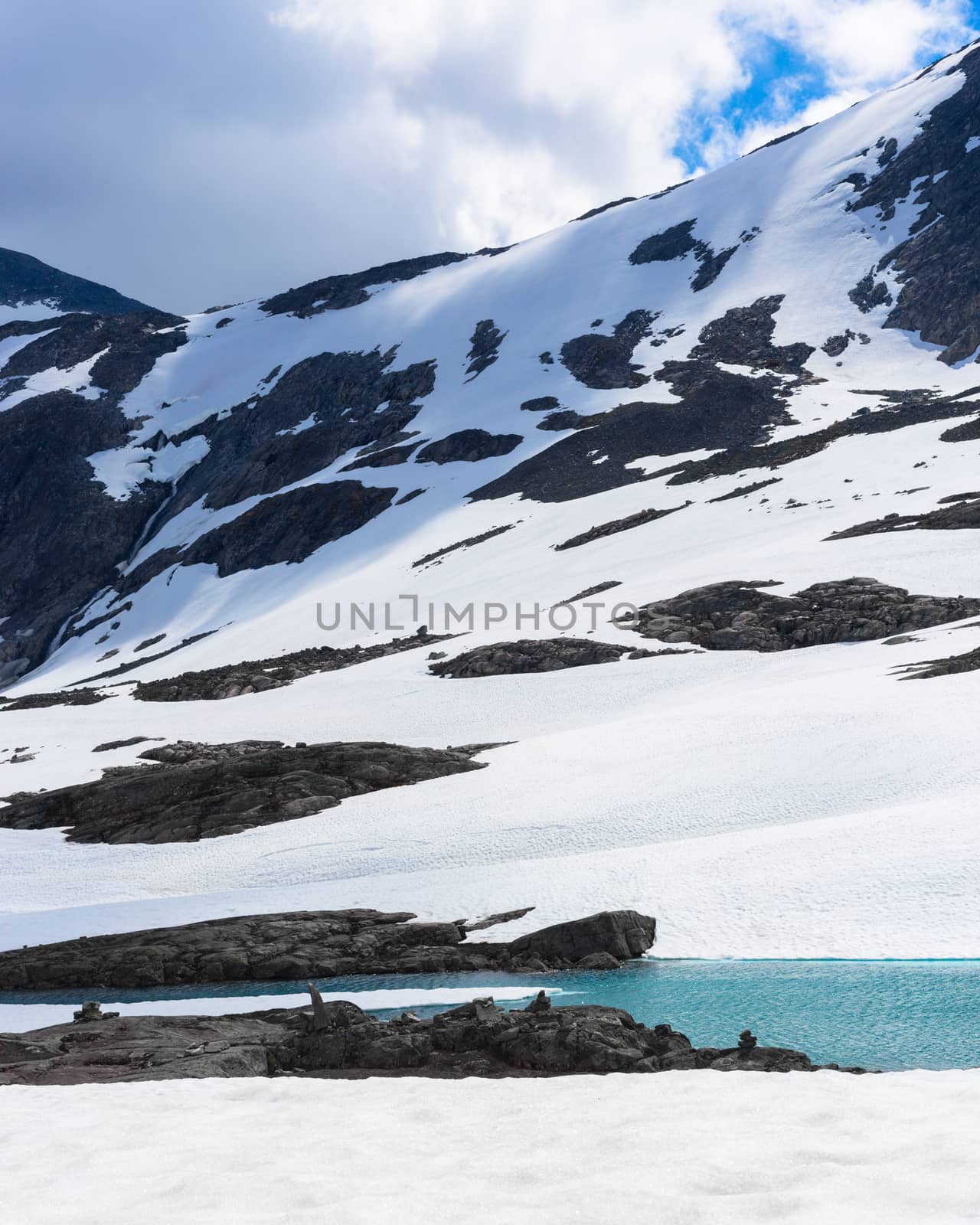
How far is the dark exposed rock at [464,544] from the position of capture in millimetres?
71000

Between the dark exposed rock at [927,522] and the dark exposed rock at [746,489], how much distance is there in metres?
13.6

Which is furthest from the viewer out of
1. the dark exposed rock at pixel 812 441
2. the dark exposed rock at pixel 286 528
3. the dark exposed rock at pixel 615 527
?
the dark exposed rock at pixel 286 528

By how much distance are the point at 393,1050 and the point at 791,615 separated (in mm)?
35337

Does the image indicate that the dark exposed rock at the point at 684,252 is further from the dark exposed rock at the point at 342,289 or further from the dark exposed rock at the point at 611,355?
the dark exposed rock at the point at 342,289

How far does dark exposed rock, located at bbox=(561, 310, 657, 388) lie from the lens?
100062 mm

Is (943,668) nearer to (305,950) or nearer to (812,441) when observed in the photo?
(305,950)

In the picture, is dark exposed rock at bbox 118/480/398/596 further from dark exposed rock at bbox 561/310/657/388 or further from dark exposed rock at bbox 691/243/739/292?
dark exposed rock at bbox 691/243/739/292

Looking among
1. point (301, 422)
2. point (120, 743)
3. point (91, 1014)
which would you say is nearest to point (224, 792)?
point (120, 743)

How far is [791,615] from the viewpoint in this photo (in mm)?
44188

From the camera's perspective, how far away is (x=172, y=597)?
292 ft

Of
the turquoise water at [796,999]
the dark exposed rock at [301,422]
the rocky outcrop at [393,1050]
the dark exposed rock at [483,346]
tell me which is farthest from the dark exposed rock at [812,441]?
the rocky outcrop at [393,1050]

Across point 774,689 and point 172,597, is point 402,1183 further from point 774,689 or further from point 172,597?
point 172,597

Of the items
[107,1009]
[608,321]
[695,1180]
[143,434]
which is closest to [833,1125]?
[695,1180]

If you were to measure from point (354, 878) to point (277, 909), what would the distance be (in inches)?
101
